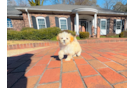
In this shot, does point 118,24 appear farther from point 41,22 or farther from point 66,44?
point 66,44

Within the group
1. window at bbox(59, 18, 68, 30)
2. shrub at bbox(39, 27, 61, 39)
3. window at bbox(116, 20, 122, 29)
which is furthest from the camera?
window at bbox(116, 20, 122, 29)

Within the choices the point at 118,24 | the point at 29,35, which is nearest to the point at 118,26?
the point at 118,24

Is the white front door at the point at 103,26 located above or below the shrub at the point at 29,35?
above

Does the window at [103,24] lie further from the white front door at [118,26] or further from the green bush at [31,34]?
the green bush at [31,34]

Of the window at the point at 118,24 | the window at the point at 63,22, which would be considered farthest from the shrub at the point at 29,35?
the window at the point at 118,24

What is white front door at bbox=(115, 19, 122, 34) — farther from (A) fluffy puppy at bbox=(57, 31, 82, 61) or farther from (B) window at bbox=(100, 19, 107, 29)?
(A) fluffy puppy at bbox=(57, 31, 82, 61)

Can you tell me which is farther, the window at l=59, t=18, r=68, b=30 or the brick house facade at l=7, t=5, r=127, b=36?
the window at l=59, t=18, r=68, b=30

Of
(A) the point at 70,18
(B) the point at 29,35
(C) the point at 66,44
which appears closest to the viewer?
(C) the point at 66,44

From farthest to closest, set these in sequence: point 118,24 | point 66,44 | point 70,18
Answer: point 118,24
point 70,18
point 66,44

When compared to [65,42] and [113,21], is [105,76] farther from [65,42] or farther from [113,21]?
[113,21]

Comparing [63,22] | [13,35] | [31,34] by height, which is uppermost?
[63,22]

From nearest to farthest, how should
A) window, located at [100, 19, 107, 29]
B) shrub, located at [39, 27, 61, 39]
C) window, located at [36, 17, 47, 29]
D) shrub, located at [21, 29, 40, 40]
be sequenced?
shrub, located at [21, 29, 40, 40] < shrub, located at [39, 27, 61, 39] < window, located at [36, 17, 47, 29] < window, located at [100, 19, 107, 29]

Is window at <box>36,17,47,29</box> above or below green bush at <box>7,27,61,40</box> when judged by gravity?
above

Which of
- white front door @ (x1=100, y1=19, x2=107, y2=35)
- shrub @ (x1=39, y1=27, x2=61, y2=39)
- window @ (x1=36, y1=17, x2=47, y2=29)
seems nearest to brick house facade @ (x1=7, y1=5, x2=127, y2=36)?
white front door @ (x1=100, y1=19, x2=107, y2=35)
